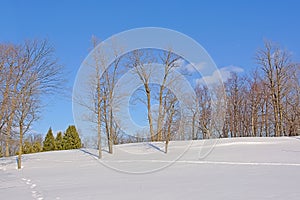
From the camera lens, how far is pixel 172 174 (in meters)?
11.7

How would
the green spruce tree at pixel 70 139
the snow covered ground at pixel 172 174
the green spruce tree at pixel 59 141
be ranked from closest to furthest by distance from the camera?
the snow covered ground at pixel 172 174 → the green spruce tree at pixel 70 139 → the green spruce tree at pixel 59 141

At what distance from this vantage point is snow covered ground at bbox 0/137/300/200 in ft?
23.9

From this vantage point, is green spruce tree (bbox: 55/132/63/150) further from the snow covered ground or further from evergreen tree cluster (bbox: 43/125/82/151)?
the snow covered ground

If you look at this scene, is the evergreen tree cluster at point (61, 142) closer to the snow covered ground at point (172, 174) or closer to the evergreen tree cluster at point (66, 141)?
the evergreen tree cluster at point (66, 141)

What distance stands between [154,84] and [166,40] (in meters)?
14.4

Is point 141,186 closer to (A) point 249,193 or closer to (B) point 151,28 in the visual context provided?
(A) point 249,193

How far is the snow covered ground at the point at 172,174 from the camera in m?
7.28

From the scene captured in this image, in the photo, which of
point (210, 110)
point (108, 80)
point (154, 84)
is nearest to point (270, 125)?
point (210, 110)

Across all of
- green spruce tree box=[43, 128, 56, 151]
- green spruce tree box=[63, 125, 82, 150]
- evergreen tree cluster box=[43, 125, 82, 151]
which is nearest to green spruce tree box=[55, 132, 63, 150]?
evergreen tree cluster box=[43, 125, 82, 151]

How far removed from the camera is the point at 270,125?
118 ft

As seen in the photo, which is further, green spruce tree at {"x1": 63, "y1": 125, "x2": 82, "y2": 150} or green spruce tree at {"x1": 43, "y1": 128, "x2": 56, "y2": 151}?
green spruce tree at {"x1": 43, "y1": 128, "x2": 56, "y2": 151}

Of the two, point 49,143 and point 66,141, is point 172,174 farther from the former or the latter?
point 49,143

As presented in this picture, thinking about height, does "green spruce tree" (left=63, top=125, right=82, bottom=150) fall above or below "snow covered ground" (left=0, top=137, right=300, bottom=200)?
above

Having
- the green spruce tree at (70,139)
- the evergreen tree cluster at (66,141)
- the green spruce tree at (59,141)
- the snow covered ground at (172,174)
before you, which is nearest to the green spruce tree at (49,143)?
the evergreen tree cluster at (66,141)
